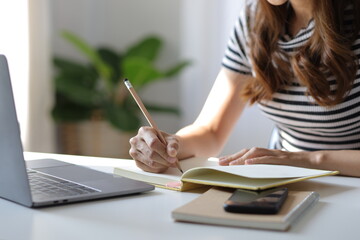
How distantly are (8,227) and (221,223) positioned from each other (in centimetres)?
31

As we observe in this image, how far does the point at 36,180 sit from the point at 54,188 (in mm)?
74

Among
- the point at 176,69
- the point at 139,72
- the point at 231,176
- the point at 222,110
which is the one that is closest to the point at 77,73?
the point at 139,72

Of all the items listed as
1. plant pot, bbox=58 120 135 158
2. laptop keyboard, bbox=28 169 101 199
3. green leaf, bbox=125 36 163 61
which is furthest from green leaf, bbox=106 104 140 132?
laptop keyboard, bbox=28 169 101 199

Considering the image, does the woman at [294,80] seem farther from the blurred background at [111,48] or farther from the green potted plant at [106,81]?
the green potted plant at [106,81]

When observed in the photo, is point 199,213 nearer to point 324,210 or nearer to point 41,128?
point 324,210

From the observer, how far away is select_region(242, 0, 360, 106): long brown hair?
1524 millimetres

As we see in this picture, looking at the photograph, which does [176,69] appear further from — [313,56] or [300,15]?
[313,56]

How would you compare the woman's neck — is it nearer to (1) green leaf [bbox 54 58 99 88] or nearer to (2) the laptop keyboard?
(2) the laptop keyboard

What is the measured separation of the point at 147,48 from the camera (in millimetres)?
3768

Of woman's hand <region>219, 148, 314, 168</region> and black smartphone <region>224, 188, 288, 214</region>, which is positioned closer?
black smartphone <region>224, 188, 288, 214</region>

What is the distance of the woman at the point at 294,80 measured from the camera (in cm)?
153

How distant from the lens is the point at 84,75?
144 inches

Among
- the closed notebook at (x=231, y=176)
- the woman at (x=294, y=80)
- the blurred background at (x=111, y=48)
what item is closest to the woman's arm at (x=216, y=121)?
the woman at (x=294, y=80)

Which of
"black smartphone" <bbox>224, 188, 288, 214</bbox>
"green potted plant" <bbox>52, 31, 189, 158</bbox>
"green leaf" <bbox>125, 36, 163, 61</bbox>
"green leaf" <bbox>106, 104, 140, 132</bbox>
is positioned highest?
"green leaf" <bbox>125, 36, 163, 61</bbox>
